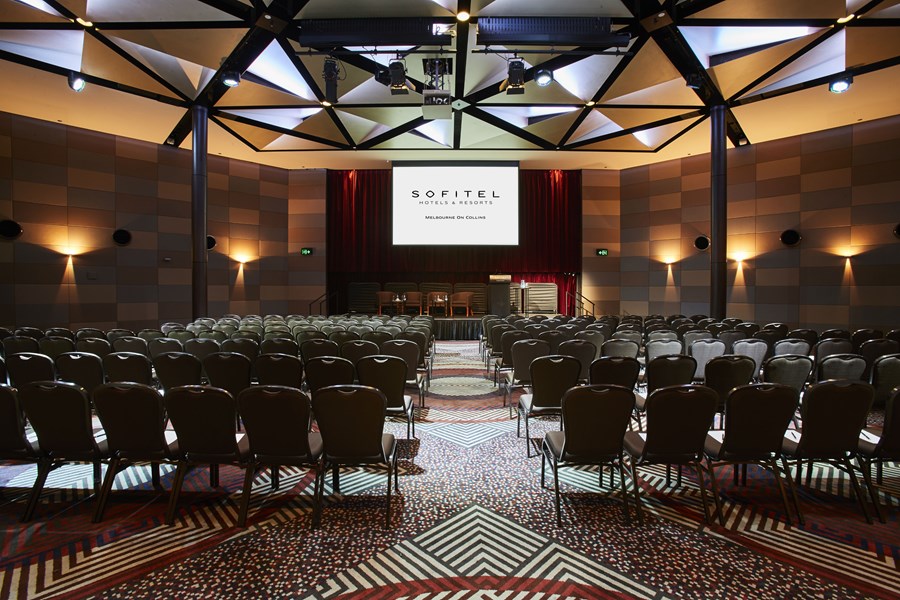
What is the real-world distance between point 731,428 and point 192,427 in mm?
3657

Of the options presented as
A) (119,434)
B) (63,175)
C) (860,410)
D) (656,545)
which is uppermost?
(63,175)

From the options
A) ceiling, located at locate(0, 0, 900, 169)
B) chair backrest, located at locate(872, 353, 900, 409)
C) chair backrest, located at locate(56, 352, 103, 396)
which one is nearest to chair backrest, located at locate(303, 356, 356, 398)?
chair backrest, located at locate(56, 352, 103, 396)

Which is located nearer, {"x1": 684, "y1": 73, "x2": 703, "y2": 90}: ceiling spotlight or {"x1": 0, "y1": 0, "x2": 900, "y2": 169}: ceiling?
{"x1": 0, "y1": 0, "x2": 900, "y2": 169}: ceiling

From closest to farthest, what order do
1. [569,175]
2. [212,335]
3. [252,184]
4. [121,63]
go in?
[212,335] < [121,63] < [252,184] < [569,175]

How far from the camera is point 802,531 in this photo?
2.89 meters

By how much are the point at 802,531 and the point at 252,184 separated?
1644cm

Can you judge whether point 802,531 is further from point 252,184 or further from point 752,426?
point 252,184

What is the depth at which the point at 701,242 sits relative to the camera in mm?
14312

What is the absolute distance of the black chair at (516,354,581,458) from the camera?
14.1 feet

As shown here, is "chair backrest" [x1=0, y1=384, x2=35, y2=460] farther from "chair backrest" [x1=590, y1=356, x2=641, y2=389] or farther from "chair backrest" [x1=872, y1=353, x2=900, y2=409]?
"chair backrest" [x1=872, y1=353, x2=900, y2=409]

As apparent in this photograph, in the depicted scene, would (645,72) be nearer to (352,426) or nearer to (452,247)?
(452,247)

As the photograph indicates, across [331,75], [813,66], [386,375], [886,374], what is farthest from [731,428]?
[813,66]

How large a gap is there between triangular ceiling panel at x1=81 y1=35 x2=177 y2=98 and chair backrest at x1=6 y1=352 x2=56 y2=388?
7.03 m

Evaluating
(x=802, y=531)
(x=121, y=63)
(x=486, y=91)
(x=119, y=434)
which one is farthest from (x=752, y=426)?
(x=121, y=63)
